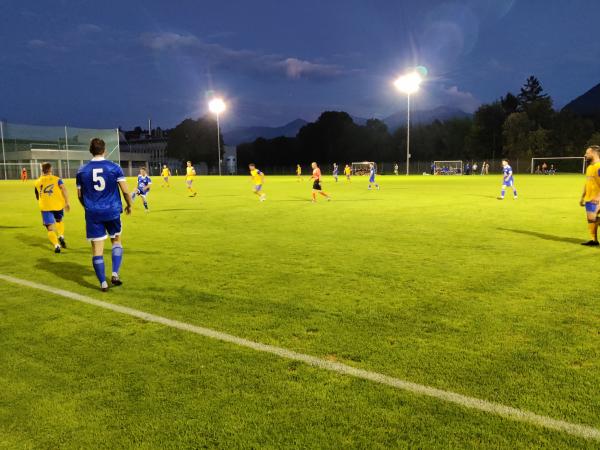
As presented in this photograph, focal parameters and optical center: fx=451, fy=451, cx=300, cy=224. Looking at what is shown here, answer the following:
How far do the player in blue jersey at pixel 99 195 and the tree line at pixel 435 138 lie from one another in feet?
277

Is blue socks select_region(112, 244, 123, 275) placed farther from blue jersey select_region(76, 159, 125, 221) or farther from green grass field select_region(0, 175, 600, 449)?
blue jersey select_region(76, 159, 125, 221)

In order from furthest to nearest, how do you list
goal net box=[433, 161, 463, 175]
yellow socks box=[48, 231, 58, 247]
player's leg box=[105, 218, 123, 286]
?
1. goal net box=[433, 161, 463, 175]
2. yellow socks box=[48, 231, 58, 247]
3. player's leg box=[105, 218, 123, 286]

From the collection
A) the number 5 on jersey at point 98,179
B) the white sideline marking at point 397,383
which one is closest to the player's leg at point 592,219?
the white sideline marking at point 397,383

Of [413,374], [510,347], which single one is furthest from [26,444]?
[510,347]

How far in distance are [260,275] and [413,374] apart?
3916 mm

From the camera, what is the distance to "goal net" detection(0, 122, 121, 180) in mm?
58969

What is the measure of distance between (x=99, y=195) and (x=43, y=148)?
212 feet

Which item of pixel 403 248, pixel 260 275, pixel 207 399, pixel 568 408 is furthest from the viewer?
pixel 403 248

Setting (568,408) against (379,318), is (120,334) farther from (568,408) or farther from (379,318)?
(568,408)

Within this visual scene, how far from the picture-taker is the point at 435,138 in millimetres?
99250

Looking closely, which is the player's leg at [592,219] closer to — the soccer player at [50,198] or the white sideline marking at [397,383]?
the white sideline marking at [397,383]

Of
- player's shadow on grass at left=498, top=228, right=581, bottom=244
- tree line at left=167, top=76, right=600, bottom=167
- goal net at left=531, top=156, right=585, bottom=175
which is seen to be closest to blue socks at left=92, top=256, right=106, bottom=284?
player's shadow on grass at left=498, top=228, right=581, bottom=244

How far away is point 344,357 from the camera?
4266mm

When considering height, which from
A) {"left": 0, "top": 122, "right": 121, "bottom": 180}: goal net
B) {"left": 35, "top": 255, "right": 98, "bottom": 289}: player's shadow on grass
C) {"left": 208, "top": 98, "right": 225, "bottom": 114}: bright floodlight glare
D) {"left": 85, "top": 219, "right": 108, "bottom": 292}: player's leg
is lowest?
{"left": 35, "top": 255, "right": 98, "bottom": 289}: player's shadow on grass
